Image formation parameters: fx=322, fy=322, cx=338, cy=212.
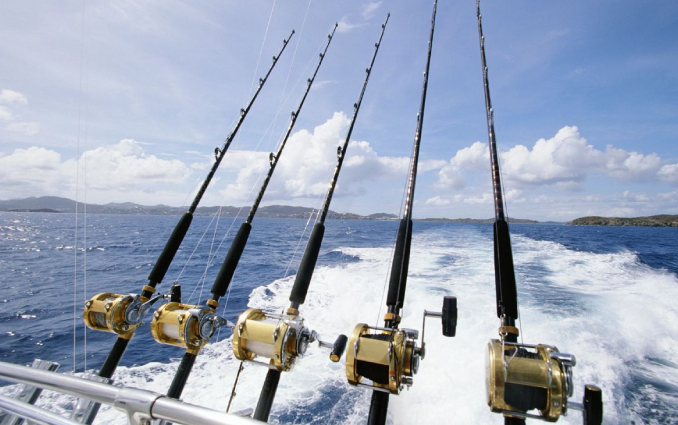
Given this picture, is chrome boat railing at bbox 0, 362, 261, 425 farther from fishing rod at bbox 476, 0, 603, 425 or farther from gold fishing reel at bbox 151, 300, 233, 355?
fishing rod at bbox 476, 0, 603, 425

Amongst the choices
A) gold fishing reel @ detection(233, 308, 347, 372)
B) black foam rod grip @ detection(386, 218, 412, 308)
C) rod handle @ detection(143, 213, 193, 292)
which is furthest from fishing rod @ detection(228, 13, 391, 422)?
rod handle @ detection(143, 213, 193, 292)

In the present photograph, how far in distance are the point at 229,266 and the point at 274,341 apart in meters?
1.37

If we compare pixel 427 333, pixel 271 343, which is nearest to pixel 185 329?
pixel 271 343

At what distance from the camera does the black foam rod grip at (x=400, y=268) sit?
7.95 ft

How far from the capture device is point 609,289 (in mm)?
8781

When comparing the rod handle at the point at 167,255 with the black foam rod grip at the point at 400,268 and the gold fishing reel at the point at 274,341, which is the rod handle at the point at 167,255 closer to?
the gold fishing reel at the point at 274,341

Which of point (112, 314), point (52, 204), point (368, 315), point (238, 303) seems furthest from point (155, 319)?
point (52, 204)

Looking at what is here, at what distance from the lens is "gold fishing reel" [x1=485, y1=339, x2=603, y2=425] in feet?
4.83

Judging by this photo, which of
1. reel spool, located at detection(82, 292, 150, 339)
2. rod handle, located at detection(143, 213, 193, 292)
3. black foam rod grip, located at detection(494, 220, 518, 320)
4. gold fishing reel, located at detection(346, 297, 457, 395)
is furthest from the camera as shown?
rod handle, located at detection(143, 213, 193, 292)

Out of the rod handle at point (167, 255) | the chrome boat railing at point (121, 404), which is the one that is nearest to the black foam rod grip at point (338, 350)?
the chrome boat railing at point (121, 404)

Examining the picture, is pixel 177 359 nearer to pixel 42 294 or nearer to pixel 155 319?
pixel 155 319

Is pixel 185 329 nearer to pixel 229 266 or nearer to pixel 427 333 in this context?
pixel 229 266

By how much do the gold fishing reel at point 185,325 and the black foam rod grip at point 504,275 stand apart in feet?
6.11

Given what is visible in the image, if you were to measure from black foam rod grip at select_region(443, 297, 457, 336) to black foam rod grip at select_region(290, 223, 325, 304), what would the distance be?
42.2 inches
